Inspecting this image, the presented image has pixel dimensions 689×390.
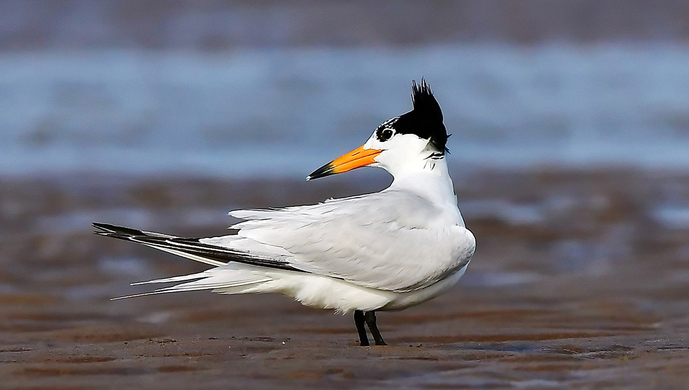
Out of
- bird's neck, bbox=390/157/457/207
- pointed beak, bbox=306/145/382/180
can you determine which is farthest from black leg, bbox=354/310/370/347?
pointed beak, bbox=306/145/382/180

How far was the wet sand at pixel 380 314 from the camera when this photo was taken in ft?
14.2

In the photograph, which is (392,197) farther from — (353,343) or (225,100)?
(225,100)

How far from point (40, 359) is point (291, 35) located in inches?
554

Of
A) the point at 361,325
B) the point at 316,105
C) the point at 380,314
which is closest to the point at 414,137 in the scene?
the point at 361,325

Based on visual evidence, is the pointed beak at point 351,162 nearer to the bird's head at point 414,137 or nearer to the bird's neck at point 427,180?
the bird's head at point 414,137

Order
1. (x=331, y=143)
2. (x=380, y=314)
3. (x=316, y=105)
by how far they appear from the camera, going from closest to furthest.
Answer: (x=380, y=314), (x=331, y=143), (x=316, y=105)

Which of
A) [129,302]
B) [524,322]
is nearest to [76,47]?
[129,302]

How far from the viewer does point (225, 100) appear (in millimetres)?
14930

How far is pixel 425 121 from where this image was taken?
5.77 meters

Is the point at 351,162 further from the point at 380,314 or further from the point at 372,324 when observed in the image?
the point at 380,314

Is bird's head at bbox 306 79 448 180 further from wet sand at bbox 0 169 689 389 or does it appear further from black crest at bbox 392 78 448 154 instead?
wet sand at bbox 0 169 689 389

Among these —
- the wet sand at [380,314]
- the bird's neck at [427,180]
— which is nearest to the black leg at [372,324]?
the wet sand at [380,314]

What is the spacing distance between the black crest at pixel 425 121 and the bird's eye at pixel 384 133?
0.05m

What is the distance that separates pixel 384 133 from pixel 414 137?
0.54 ft
